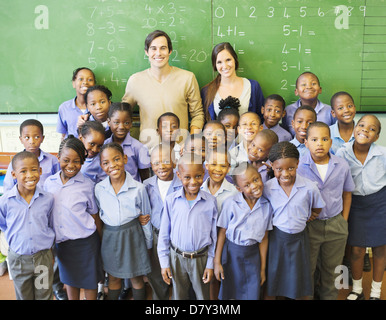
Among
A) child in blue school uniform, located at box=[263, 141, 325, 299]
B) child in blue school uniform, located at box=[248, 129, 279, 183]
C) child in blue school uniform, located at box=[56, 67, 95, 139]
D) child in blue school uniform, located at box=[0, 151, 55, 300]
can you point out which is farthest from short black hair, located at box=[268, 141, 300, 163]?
child in blue school uniform, located at box=[56, 67, 95, 139]

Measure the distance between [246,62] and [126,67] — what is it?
1.05m

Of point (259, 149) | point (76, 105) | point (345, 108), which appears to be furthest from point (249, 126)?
point (76, 105)

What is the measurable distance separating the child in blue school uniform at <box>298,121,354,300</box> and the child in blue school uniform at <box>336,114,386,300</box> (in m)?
0.14

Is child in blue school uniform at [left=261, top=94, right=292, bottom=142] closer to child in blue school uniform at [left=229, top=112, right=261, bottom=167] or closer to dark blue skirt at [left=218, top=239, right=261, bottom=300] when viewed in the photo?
child in blue school uniform at [left=229, top=112, right=261, bottom=167]

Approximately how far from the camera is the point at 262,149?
2225mm

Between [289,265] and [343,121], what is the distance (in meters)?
1.10

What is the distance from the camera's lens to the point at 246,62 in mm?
3150

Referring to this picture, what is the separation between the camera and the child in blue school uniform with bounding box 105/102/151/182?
2.53 m

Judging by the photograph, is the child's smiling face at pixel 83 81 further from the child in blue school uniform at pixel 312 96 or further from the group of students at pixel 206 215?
the child in blue school uniform at pixel 312 96

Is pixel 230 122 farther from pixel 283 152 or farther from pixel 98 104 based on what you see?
pixel 98 104

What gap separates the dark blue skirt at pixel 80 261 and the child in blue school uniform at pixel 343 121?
5.45ft

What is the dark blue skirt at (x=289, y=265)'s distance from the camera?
6.51 ft

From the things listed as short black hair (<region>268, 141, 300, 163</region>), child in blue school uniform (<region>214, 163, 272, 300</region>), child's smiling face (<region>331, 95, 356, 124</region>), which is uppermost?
child's smiling face (<region>331, 95, 356, 124</region>)
